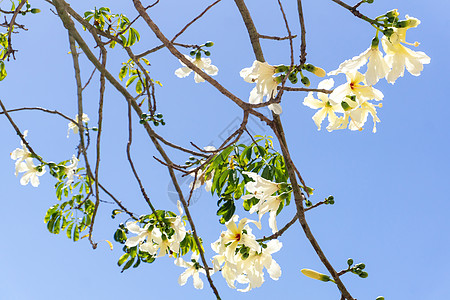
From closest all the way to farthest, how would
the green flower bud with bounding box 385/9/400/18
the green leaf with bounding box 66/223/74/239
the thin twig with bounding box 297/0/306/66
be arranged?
the green flower bud with bounding box 385/9/400/18
the thin twig with bounding box 297/0/306/66
the green leaf with bounding box 66/223/74/239

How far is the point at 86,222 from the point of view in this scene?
7.34 feet

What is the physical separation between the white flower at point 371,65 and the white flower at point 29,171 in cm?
185

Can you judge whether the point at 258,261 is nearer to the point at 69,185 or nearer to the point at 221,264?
the point at 221,264

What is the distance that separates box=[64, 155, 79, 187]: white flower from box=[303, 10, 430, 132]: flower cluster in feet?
4.75

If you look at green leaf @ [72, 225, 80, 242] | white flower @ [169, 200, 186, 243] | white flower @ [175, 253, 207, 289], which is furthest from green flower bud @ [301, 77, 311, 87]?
green leaf @ [72, 225, 80, 242]

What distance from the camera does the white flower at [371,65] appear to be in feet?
3.85

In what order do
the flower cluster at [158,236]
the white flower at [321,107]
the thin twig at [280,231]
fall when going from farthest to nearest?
1. the flower cluster at [158,236]
2. the white flower at [321,107]
3. the thin twig at [280,231]

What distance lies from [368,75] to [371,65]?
1.2 inches

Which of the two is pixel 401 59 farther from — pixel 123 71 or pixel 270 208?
pixel 123 71

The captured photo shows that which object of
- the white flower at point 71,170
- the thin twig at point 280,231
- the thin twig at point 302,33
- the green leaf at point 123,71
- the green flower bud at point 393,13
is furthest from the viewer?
the green leaf at point 123,71

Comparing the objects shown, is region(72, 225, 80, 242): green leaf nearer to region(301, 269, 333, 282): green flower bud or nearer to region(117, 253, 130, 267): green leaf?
region(117, 253, 130, 267): green leaf

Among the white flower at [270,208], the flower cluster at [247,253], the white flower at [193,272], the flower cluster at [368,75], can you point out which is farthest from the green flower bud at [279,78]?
the white flower at [193,272]

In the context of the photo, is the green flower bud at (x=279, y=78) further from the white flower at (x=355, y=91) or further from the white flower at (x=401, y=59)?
the white flower at (x=401, y=59)

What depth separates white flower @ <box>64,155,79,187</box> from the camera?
232 cm
